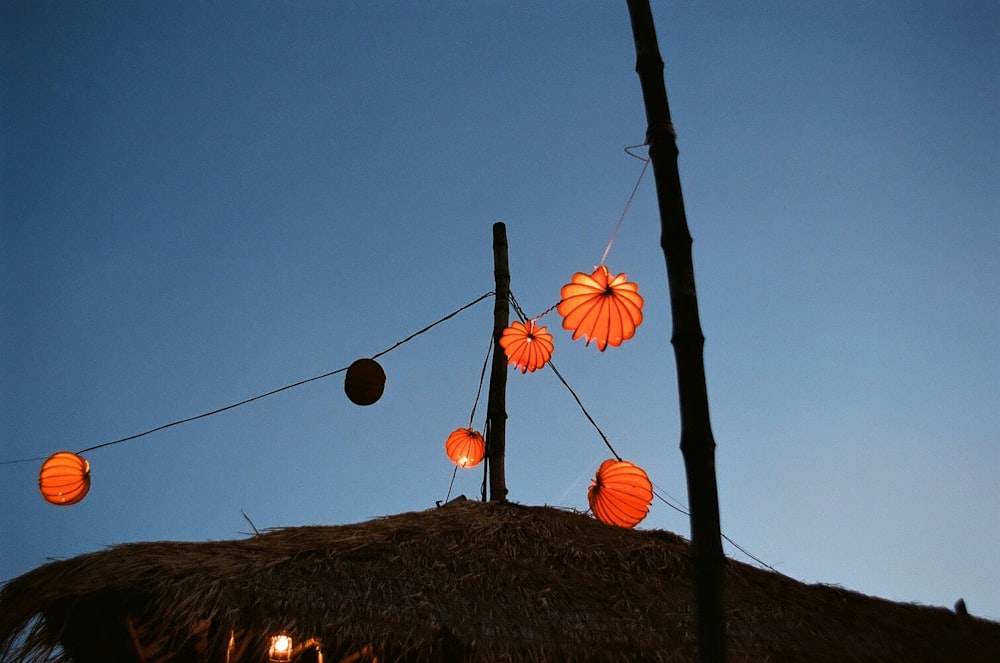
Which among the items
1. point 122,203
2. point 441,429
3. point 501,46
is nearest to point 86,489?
point 501,46

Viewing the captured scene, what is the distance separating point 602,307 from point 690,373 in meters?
2.61

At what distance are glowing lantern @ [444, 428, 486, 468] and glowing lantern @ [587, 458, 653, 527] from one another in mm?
2173

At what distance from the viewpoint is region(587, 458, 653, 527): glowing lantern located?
5.25m

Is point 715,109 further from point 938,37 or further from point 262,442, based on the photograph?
point 262,442

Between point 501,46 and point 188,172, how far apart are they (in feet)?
79.4

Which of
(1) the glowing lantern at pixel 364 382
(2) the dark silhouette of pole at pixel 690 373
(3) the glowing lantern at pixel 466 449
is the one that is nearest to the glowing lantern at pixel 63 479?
(1) the glowing lantern at pixel 364 382

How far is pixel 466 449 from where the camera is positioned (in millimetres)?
Answer: 7289

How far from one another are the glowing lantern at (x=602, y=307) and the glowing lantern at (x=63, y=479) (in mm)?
4569

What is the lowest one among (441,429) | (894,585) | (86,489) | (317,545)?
(317,545)

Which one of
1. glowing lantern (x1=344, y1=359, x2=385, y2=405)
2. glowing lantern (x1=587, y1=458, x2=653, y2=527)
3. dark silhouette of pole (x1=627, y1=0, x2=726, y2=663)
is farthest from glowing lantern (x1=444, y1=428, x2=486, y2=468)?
dark silhouette of pole (x1=627, y1=0, x2=726, y2=663)

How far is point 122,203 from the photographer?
1780 inches

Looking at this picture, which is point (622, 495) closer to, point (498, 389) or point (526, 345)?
point (526, 345)

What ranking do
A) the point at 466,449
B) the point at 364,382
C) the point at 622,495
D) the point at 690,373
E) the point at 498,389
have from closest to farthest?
the point at 690,373
the point at 622,495
the point at 364,382
the point at 466,449
the point at 498,389

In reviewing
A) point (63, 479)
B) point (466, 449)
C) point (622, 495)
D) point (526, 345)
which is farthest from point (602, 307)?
→ point (63, 479)
